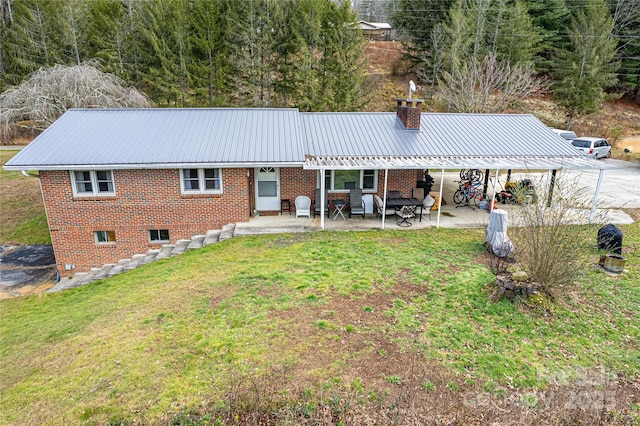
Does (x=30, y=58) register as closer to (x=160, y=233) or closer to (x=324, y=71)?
(x=324, y=71)

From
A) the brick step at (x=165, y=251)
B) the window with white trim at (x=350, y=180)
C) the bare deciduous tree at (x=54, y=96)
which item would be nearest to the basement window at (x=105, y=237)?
the brick step at (x=165, y=251)

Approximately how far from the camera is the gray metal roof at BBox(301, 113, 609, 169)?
13.1m

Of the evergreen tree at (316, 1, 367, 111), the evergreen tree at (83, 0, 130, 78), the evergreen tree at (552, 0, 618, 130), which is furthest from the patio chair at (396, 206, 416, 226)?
the evergreen tree at (552, 0, 618, 130)

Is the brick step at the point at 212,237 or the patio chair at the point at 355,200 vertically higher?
the patio chair at the point at 355,200

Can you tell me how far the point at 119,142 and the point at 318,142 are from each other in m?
6.59

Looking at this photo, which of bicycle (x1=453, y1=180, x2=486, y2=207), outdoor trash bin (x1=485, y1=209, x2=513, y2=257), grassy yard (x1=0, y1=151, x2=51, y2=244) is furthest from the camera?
grassy yard (x1=0, y1=151, x2=51, y2=244)

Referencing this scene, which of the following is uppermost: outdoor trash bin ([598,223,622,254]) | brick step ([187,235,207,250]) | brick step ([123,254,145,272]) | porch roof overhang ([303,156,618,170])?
porch roof overhang ([303,156,618,170])

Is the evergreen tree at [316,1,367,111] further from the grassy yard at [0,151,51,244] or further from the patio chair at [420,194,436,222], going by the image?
the grassy yard at [0,151,51,244]

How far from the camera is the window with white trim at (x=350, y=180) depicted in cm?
1416

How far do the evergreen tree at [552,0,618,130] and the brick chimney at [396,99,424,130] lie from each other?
80.4ft

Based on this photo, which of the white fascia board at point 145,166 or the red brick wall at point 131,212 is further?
the red brick wall at point 131,212

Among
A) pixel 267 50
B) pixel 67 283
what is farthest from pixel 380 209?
pixel 267 50

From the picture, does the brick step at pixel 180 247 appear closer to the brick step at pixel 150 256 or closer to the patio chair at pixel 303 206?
the brick step at pixel 150 256

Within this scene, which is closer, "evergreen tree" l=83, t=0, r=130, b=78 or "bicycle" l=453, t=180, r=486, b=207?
"bicycle" l=453, t=180, r=486, b=207
